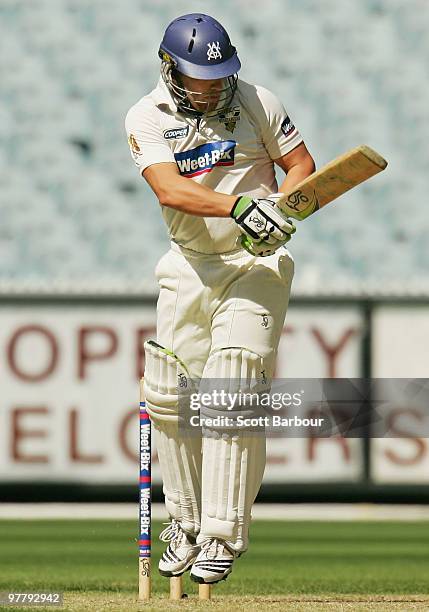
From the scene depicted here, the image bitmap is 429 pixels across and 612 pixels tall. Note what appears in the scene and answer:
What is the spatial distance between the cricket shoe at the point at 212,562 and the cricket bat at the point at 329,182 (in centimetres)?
97

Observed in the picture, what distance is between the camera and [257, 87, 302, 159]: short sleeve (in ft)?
14.1

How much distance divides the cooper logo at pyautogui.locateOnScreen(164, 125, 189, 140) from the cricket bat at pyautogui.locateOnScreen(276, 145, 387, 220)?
37cm

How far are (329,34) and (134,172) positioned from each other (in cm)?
224

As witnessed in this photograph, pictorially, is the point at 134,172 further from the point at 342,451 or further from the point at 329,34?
the point at 342,451

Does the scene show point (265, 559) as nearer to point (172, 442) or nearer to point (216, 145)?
point (172, 442)

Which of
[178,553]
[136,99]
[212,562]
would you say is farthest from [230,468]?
[136,99]

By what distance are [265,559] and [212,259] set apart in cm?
289

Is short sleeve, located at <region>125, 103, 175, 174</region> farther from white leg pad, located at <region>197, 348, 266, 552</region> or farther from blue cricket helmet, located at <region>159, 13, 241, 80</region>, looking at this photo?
white leg pad, located at <region>197, 348, 266, 552</region>

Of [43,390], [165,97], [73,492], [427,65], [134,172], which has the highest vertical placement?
[427,65]

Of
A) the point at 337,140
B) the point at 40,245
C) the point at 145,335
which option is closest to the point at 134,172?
the point at 40,245

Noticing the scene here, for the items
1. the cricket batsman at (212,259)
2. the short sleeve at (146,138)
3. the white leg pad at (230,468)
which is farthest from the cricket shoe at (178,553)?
the short sleeve at (146,138)

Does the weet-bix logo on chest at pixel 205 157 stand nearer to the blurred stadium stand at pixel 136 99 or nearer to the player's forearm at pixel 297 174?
the player's forearm at pixel 297 174

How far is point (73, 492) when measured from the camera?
390 inches

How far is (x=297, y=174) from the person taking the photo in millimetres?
4305
